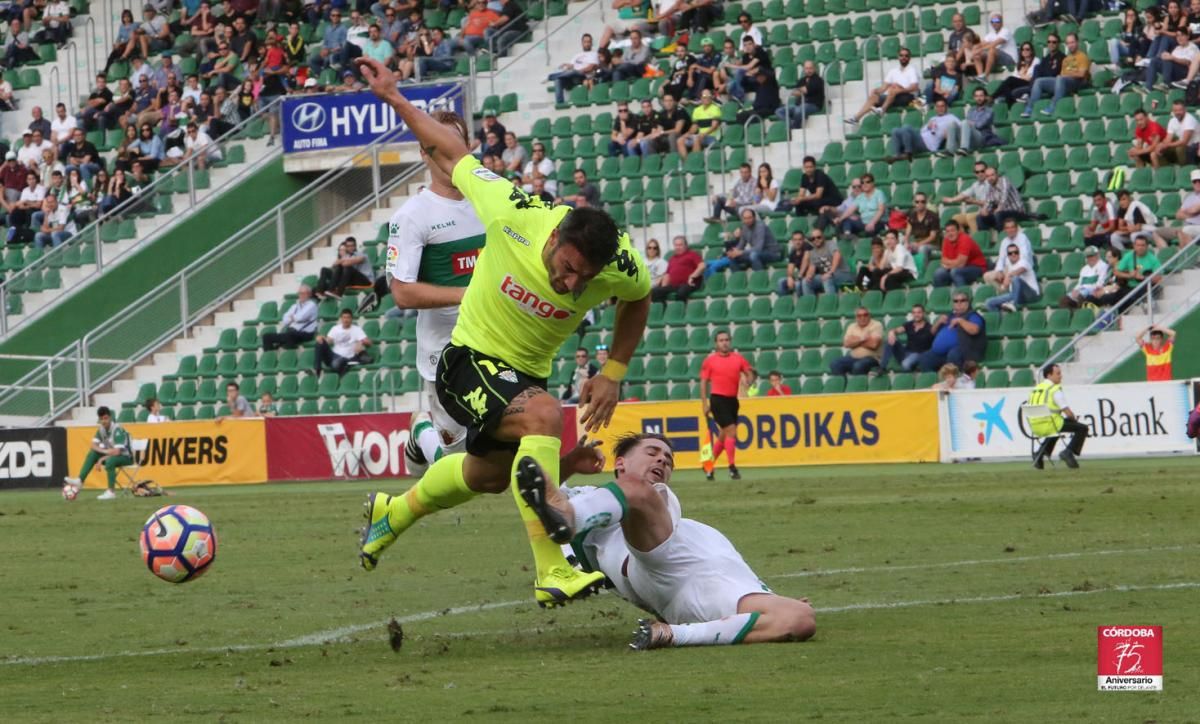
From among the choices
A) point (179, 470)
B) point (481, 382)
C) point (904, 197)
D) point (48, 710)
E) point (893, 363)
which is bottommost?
point (179, 470)

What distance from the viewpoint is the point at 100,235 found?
115ft

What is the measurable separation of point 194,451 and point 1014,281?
12756 millimetres

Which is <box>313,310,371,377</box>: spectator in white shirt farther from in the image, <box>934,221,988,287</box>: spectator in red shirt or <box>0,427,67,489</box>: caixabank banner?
<box>934,221,988,287</box>: spectator in red shirt

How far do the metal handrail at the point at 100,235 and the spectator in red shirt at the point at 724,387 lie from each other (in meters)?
14.4

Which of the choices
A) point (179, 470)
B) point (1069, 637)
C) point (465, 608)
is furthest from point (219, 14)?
point (1069, 637)

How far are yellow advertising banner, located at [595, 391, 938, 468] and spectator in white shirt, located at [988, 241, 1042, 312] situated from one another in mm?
2216

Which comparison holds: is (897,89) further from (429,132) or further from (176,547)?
(176,547)

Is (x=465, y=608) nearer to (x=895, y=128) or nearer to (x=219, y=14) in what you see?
(x=895, y=128)

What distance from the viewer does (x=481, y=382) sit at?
877cm

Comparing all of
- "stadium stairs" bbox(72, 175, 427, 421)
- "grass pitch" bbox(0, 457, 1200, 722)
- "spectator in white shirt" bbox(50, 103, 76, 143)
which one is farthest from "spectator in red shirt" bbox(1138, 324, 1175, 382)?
"spectator in white shirt" bbox(50, 103, 76, 143)

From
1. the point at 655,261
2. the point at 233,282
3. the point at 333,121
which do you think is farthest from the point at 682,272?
the point at 333,121

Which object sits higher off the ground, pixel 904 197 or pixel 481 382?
pixel 481 382

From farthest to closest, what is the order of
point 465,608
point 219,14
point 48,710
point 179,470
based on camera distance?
point 219,14, point 179,470, point 465,608, point 48,710

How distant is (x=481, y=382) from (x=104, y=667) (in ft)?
6.81
